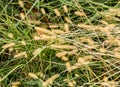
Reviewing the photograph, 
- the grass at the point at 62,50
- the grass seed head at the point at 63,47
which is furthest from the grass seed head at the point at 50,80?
the grass seed head at the point at 63,47

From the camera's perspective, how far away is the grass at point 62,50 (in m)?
1.80

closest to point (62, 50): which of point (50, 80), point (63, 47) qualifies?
point (63, 47)

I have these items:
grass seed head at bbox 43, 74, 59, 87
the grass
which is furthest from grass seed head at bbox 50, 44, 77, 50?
grass seed head at bbox 43, 74, 59, 87

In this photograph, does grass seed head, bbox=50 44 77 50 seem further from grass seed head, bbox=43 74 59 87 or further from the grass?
grass seed head, bbox=43 74 59 87

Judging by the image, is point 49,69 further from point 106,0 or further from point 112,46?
point 106,0

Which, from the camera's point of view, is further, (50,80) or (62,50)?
(62,50)

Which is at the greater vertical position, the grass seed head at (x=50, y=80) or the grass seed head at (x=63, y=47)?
the grass seed head at (x=63, y=47)

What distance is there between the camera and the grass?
5.90ft

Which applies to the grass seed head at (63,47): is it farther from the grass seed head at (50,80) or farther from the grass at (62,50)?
the grass seed head at (50,80)

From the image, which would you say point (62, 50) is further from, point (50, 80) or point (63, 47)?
point (50, 80)

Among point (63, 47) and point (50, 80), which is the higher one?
point (63, 47)

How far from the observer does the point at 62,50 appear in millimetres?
1855

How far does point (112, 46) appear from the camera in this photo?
74.7 inches

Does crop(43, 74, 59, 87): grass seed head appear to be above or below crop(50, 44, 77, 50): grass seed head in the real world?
below
